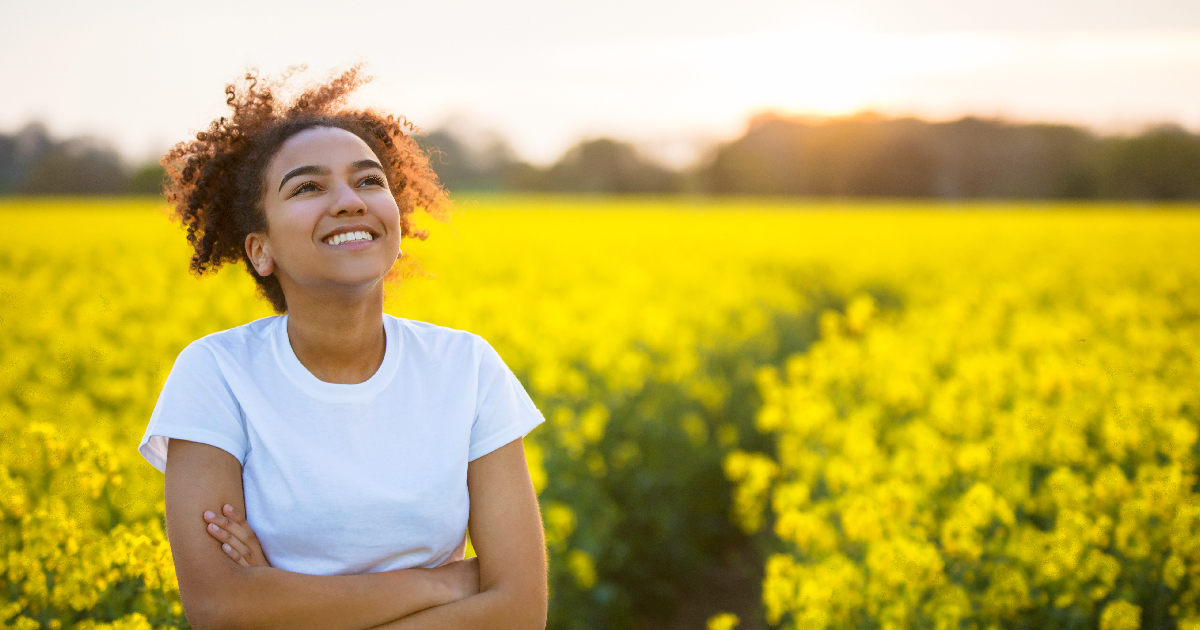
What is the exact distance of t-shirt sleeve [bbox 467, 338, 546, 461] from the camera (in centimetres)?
175

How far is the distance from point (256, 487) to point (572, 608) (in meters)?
2.07

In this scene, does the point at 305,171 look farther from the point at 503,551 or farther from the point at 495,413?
the point at 503,551

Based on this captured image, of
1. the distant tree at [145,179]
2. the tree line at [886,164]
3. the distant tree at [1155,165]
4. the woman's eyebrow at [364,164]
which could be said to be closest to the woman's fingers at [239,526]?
the woman's eyebrow at [364,164]

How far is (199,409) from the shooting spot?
155 cm

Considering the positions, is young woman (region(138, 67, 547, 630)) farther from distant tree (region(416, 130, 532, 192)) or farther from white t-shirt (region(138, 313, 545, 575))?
distant tree (region(416, 130, 532, 192))

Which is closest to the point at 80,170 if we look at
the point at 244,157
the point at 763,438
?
the point at 763,438

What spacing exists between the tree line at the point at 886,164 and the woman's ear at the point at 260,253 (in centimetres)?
2022

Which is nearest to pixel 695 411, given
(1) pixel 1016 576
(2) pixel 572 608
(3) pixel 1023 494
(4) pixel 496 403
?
(2) pixel 572 608

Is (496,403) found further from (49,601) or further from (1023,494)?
(1023,494)

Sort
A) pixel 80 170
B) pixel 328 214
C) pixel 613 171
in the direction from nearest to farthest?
pixel 328 214 < pixel 80 170 < pixel 613 171

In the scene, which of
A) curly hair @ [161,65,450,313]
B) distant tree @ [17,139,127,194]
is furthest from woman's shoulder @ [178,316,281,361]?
distant tree @ [17,139,127,194]

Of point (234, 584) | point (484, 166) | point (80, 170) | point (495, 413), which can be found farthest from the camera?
point (484, 166)

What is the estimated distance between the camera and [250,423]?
1.60 meters

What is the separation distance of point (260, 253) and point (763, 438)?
13.6 feet
